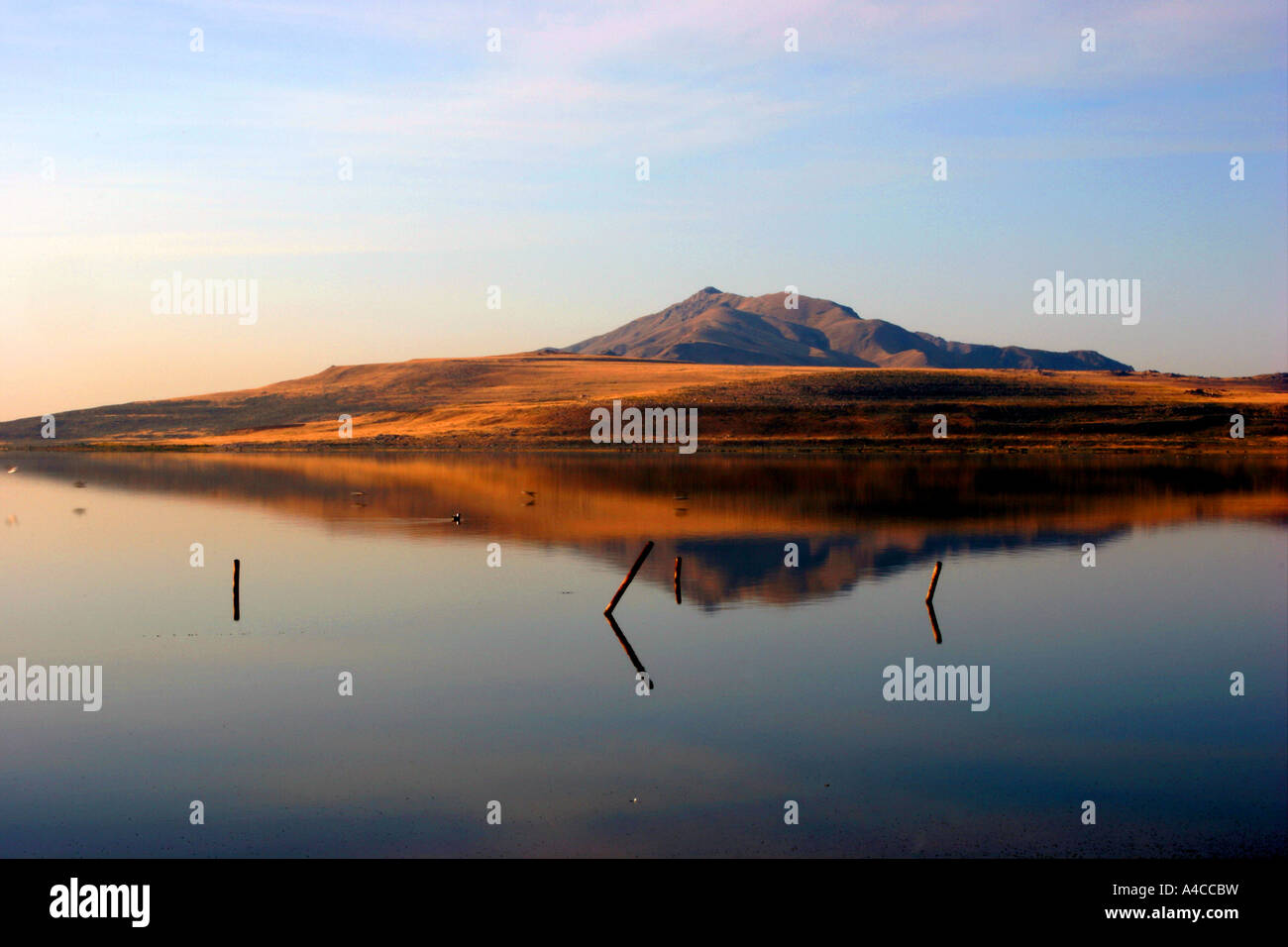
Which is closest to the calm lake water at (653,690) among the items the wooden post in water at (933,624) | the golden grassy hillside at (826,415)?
the wooden post in water at (933,624)

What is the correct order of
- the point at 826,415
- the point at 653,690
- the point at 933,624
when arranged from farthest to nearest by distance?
the point at 826,415, the point at 933,624, the point at 653,690

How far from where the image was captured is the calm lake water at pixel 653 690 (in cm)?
1600

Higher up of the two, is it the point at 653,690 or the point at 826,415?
the point at 826,415

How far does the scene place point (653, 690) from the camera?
23.9 m

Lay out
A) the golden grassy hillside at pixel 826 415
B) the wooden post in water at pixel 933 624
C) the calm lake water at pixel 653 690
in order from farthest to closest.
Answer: the golden grassy hillside at pixel 826 415
the wooden post in water at pixel 933 624
the calm lake water at pixel 653 690

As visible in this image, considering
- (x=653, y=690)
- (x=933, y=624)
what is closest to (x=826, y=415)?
(x=933, y=624)

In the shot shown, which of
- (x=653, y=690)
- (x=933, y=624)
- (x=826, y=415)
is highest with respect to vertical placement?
(x=826, y=415)

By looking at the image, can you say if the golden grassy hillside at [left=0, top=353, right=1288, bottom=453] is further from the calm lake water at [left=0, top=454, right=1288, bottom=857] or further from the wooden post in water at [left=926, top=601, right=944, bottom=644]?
the wooden post in water at [left=926, top=601, right=944, bottom=644]

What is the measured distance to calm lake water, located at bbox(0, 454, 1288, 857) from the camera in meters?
16.0

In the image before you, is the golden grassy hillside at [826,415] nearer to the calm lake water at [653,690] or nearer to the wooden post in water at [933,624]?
the calm lake water at [653,690]

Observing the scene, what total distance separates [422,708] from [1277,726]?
16018 millimetres

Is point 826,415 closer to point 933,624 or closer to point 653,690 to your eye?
point 933,624
